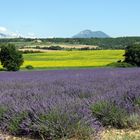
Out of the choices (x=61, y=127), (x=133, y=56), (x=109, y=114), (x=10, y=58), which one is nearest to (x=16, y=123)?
(x=61, y=127)

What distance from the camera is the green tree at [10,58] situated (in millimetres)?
55544

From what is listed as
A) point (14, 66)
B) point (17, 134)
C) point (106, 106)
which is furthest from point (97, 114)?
point (14, 66)

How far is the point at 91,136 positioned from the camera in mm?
5391

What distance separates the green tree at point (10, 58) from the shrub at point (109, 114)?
47.9 metres

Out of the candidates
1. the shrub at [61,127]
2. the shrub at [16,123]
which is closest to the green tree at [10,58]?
the shrub at [16,123]

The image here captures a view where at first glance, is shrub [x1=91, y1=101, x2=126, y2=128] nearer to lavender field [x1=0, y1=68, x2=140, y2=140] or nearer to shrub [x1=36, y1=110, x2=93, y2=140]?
lavender field [x1=0, y1=68, x2=140, y2=140]

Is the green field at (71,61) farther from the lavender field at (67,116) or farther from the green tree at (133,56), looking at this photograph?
the lavender field at (67,116)

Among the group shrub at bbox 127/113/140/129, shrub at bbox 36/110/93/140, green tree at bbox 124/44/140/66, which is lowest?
green tree at bbox 124/44/140/66

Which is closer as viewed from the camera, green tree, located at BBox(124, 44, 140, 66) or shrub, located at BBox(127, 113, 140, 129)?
shrub, located at BBox(127, 113, 140, 129)

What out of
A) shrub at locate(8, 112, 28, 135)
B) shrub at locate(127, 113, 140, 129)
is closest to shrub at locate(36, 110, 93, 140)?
shrub at locate(8, 112, 28, 135)

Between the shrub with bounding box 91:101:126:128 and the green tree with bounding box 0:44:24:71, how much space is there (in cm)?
4792

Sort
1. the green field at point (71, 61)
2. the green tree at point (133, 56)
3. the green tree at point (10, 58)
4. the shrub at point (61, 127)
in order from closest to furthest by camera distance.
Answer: the shrub at point (61, 127), the green field at point (71, 61), the green tree at point (133, 56), the green tree at point (10, 58)

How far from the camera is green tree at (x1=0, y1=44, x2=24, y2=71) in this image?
55544mm

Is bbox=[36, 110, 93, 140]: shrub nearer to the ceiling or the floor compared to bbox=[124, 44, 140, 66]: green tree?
nearer to the ceiling
